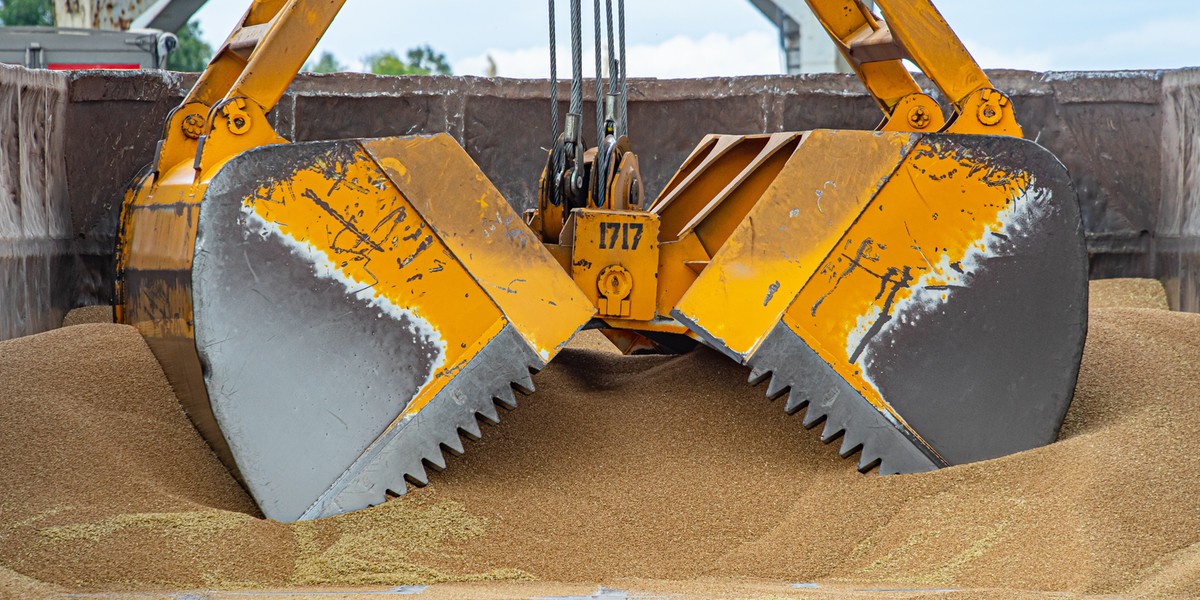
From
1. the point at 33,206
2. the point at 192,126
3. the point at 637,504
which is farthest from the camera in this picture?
the point at 33,206

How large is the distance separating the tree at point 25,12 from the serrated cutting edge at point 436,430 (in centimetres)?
2585

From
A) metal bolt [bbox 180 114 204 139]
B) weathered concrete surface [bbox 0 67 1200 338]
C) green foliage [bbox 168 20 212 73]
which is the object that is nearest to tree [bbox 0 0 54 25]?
green foliage [bbox 168 20 212 73]

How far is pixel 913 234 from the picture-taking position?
2.99m

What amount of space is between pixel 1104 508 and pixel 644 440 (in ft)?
3.68

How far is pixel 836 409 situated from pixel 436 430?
3.07 feet

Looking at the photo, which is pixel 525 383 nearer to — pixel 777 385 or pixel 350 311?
pixel 350 311

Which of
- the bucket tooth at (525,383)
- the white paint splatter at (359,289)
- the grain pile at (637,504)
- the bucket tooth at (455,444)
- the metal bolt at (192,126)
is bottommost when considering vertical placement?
the grain pile at (637,504)

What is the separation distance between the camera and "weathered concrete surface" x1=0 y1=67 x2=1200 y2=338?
16.6ft

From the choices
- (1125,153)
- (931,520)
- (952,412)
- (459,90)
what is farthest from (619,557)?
(1125,153)

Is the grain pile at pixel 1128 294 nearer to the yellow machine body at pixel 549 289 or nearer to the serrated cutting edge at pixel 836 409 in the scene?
the yellow machine body at pixel 549 289

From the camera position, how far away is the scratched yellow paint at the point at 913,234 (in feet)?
9.66

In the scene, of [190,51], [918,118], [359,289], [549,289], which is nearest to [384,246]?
[359,289]

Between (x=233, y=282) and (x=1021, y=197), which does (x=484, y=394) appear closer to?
(x=233, y=282)

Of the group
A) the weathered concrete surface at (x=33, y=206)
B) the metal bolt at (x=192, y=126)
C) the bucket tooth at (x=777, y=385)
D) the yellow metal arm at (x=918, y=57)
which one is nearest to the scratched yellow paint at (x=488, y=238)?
the bucket tooth at (x=777, y=385)
